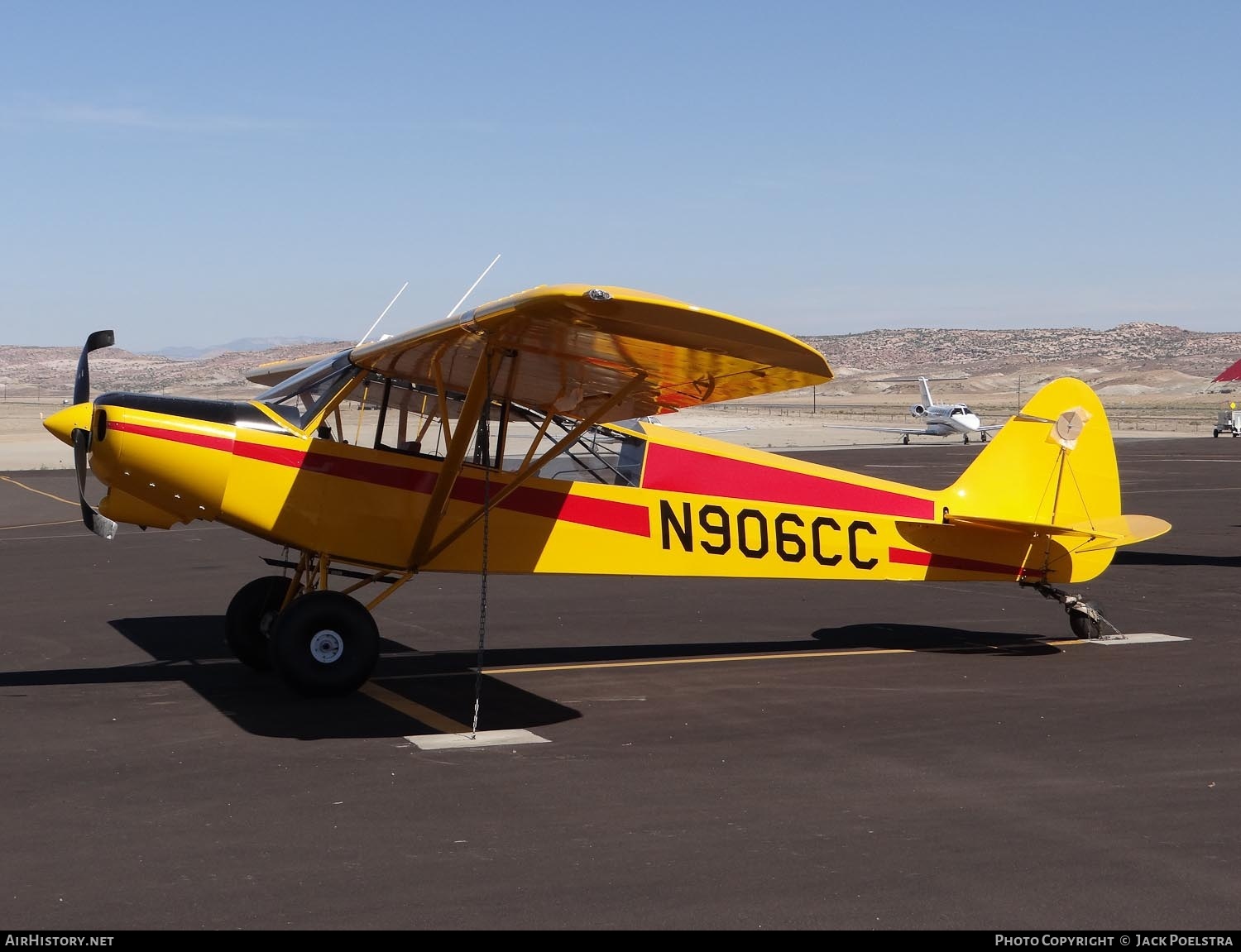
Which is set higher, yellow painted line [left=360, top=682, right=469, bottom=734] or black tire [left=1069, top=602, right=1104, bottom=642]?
black tire [left=1069, top=602, right=1104, bottom=642]

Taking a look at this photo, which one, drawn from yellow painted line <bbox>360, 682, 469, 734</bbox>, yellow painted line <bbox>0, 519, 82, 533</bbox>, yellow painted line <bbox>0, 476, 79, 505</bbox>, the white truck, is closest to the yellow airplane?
yellow painted line <bbox>360, 682, 469, 734</bbox>

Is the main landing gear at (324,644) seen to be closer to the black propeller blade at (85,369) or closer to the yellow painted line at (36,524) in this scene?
the black propeller blade at (85,369)

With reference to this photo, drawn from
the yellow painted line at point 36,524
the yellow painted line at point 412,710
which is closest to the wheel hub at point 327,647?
the yellow painted line at point 412,710

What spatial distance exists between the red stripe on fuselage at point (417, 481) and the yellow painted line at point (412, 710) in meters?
1.55

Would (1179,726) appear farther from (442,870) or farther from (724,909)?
(442,870)

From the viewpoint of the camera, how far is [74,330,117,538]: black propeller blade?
9.65 meters

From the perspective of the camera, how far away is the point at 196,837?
6.38 m

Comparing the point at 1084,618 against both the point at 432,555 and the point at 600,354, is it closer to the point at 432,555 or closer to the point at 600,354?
the point at 600,354

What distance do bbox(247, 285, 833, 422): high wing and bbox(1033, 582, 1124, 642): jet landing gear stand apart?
14.1ft

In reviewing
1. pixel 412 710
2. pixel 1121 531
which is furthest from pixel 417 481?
pixel 1121 531

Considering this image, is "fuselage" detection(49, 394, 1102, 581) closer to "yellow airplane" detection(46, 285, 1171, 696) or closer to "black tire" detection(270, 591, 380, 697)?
"yellow airplane" detection(46, 285, 1171, 696)

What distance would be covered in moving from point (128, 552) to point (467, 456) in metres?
12.0

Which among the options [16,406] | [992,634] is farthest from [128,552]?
[16,406]

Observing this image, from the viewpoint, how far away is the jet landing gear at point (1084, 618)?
1228 centimetres
